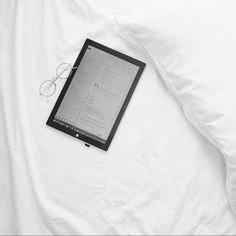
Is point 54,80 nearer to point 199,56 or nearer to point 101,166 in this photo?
point 101,166

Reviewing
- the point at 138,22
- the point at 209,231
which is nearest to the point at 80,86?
the point at 138,22

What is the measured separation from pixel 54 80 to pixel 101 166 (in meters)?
0.26

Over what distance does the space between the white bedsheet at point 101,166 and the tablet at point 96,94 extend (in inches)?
0.8

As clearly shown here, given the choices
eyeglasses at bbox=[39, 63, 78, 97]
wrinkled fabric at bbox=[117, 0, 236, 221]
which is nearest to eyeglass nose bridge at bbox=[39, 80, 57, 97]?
eyeglasses at bbox=[39, 63, 78, 97]

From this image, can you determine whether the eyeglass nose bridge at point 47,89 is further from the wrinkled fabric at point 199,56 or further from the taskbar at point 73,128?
the wrinkled fabric at point 199,56

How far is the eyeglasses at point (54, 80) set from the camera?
2.86 feet

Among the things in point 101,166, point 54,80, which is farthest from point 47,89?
point 101,166

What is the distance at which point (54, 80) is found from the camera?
0.88 m

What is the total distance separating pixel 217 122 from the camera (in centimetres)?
79

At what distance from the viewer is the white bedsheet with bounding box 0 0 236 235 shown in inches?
30.9

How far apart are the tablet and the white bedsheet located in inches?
0.8

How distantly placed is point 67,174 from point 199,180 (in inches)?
12.7

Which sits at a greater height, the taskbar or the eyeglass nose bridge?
the eyeglass nose bridge

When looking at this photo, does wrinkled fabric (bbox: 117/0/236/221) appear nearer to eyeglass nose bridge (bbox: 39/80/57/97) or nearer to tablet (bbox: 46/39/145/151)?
tablet (bbox: 46/39/145/151)
